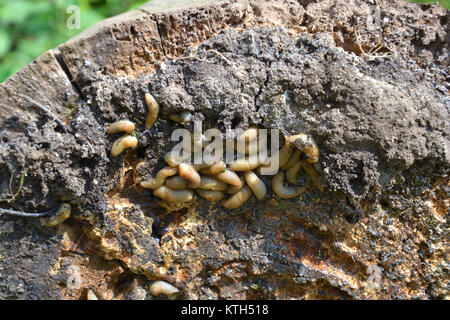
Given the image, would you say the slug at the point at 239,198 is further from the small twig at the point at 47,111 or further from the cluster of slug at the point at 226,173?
the small twig at the point at 47,111

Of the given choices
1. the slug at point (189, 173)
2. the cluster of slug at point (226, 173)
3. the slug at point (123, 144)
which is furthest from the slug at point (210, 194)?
the slug at point (123, 144)

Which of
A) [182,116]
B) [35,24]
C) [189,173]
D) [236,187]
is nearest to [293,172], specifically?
[236,187]

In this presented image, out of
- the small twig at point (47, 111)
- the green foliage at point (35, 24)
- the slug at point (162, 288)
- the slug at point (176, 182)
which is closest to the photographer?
the small twig at point (47, 111)

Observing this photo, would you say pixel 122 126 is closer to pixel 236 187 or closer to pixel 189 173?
pixel 189 173

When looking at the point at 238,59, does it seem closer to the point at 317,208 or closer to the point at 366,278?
the point at 317,208

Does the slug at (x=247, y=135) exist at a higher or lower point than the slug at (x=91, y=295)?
higher

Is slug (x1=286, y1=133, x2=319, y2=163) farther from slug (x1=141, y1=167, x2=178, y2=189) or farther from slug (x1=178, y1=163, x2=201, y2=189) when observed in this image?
slug (x1=141, y1=167, x2=178, y2=189)
